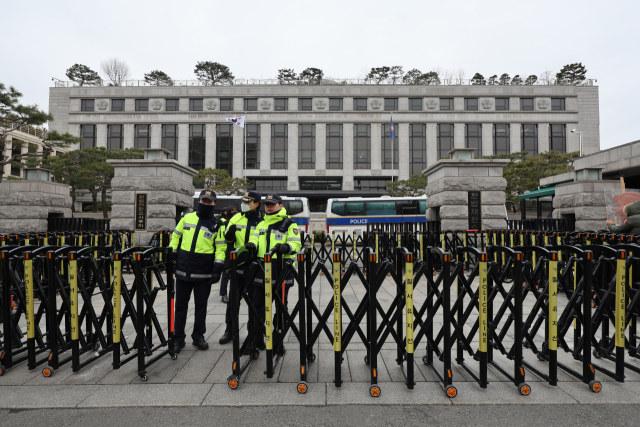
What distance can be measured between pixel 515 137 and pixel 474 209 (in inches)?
1547

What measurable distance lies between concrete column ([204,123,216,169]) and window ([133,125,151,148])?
25.5ft

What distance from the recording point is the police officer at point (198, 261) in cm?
464

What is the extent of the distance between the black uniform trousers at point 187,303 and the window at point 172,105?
4741cm

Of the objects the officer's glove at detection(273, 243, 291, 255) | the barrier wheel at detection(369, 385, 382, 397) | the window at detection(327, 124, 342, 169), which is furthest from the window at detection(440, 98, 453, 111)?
the barrier wheel at detection(369, 385, 382, 397)

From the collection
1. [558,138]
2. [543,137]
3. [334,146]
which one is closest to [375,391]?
[334,146]

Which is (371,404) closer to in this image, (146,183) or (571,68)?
(146,183)

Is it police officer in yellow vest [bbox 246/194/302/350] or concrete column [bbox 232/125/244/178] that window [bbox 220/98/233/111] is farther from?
police officer in yellow vest [bbox 246/194/302/350]

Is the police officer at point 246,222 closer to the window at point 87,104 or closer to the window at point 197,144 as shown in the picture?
the window at point 197,144

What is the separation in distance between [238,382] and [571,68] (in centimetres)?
6566

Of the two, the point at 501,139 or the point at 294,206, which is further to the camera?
the point at 501,139

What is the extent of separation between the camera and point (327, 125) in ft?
150

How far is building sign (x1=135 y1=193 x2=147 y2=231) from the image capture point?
41.0 feet

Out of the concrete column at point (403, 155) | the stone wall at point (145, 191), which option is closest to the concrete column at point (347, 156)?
the concrete column at point (403, 155)

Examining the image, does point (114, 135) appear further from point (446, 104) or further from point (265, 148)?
point (446, 104)
